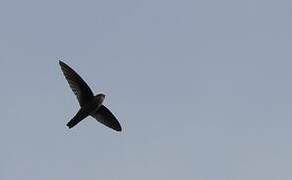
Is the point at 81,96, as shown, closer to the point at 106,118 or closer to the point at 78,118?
the point at 78,118

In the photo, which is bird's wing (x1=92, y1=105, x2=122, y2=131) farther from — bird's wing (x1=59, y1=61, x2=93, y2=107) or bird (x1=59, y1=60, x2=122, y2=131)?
bird's wing (x1=59, y1=61, x2=93, y2=107)

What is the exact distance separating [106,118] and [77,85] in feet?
9.04

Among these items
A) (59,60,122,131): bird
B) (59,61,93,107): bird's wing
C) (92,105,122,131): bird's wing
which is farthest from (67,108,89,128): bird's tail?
(92,105,122,131): bird's wing

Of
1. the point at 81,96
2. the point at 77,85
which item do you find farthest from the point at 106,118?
the point at 77,85

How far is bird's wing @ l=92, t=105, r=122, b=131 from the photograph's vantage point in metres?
27.9

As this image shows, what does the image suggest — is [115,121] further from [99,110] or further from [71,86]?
[71,86]

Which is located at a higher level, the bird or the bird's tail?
the bird

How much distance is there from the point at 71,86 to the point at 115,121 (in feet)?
10.8

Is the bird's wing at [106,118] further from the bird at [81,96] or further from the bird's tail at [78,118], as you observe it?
the bird's tail at [78,118]

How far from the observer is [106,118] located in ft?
92.5

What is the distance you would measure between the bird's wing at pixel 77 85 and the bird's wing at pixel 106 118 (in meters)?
1.84

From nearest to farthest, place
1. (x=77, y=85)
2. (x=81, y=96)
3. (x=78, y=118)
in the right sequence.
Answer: (x=78, y=118) → (x=81, y=96) → (x=77, y=85)

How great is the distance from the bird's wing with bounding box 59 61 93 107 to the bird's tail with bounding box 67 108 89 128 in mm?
418

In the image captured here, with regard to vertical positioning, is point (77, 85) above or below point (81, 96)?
above
